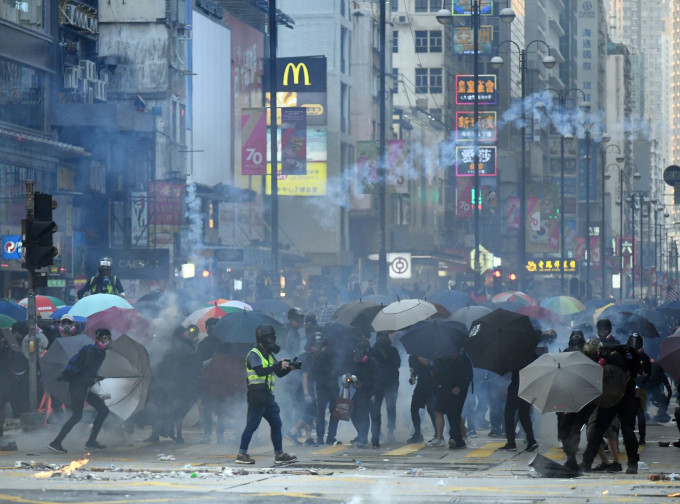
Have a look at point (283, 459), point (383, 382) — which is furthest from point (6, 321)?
point (283, 459)

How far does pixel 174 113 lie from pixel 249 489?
141 ft

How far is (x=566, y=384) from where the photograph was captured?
50.6ft

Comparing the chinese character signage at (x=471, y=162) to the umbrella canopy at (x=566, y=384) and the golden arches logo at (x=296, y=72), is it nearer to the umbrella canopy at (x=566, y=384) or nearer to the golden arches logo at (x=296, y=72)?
the golden arches logo at (x=296, y=72)

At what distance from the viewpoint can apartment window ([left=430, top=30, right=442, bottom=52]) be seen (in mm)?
124000

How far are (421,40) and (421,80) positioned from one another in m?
3.50

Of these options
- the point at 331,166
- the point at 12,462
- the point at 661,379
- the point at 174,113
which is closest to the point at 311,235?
the point at 331,166

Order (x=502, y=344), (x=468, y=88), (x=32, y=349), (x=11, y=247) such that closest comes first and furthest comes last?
(x=502, y=344) < (x=32, y=349) < (x=11, y=247) < (x=468, y=88)

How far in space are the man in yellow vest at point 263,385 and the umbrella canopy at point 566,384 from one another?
2.76m

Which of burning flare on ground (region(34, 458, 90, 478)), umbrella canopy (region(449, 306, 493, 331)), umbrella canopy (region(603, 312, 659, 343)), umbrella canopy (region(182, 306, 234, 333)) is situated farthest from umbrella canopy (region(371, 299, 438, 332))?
burning flare on ground (region(34, 458, 90, 478))

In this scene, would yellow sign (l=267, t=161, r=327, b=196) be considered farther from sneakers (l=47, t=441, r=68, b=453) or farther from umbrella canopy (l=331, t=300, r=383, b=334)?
sneakers (l=47, t=441, r=68, b=453)

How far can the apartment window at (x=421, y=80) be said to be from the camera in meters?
123

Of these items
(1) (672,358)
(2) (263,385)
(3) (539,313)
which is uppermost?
(3) (539,313)

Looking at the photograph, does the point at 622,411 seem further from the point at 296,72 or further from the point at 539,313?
the point at 296,72

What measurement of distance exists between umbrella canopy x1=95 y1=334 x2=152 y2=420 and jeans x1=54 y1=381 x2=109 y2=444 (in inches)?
8.8
